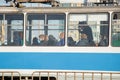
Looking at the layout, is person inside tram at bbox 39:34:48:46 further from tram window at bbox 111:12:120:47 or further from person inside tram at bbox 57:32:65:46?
tram window at bbox 111:12:120:47

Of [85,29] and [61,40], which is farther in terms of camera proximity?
[61,40]

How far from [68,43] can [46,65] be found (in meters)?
0.97

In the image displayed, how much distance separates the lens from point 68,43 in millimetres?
11852

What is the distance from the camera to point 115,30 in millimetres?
11617

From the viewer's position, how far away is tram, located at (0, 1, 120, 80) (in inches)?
458

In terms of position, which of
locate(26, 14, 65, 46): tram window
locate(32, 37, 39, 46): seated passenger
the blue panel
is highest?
locate(26, 14, 65, 46): tram window

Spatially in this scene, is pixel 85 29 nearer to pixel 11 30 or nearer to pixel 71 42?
pixel 71 42

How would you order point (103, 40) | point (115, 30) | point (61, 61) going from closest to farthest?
point (115, 30)
point (103, 40)
point (61, 61)

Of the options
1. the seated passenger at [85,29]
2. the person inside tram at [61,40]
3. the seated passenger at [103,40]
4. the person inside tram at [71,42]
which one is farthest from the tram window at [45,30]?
the seated passenger at [103,40]

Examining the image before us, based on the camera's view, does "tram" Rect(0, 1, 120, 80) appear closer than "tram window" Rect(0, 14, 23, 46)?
Yes

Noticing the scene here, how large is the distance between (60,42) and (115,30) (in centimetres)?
174

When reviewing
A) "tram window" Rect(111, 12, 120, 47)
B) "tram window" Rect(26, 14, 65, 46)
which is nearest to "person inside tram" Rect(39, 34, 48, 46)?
"tram window" Rect(26, 14, 65, 46)

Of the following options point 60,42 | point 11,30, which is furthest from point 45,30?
point 11,30

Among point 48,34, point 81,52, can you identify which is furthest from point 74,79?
point 48,34
